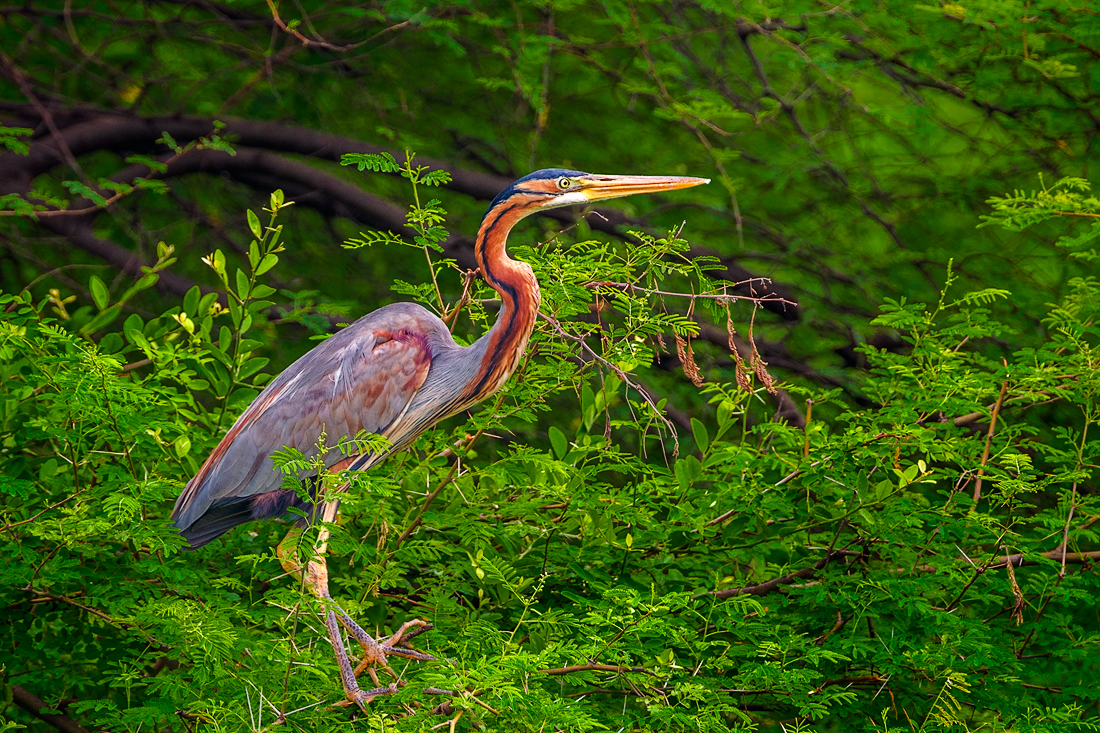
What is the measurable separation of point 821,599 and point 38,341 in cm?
213

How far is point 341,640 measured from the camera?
94.9 inches

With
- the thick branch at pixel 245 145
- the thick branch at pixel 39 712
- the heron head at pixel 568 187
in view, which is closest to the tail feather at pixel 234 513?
the thick branch at pixel 39 712

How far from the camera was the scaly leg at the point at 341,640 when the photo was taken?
7.41 ft

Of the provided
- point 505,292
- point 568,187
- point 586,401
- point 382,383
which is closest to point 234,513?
point 382,383

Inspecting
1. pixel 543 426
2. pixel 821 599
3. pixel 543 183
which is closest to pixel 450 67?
pixel 543 426

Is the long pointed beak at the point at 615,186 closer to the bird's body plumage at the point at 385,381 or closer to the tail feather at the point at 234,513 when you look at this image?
the bird's body plumage at the point at 385,381

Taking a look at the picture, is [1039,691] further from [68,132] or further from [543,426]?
[68,132]

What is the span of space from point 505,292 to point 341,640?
92 centimetres

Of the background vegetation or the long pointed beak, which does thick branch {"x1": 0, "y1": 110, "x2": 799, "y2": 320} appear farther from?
the long pointed beak

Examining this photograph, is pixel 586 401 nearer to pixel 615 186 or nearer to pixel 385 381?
pixel 385 381

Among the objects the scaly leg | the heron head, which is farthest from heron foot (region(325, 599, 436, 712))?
the heron head

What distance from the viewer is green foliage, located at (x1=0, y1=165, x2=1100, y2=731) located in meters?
2.35

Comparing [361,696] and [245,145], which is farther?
[245,145]

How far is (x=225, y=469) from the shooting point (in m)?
2.83
